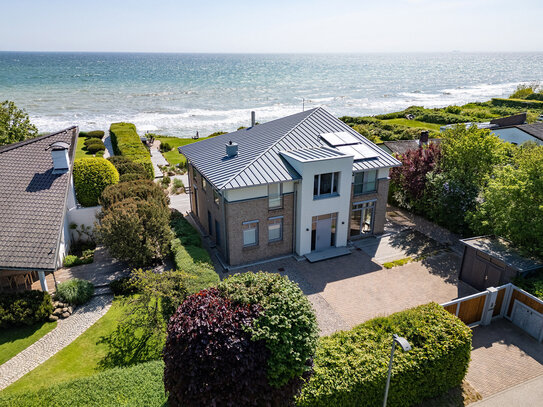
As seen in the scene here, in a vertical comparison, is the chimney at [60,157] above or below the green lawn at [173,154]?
above

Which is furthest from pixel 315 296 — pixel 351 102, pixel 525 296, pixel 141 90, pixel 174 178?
pixel 141 90

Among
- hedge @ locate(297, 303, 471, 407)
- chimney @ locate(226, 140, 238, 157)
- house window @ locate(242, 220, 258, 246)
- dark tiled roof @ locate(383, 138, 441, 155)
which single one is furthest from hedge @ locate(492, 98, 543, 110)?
hedge @ locate(297, 303, 471, 407)

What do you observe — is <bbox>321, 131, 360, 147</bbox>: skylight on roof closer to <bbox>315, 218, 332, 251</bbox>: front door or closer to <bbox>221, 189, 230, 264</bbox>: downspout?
<bbox>315, 218, 332, 251</bbox>: front door

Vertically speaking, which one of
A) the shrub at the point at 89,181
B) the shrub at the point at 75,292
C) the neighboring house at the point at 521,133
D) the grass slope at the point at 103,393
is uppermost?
the neighboring house at the point at 521,133

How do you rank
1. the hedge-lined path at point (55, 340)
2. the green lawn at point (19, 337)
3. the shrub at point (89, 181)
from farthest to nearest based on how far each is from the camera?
the shrub at point (89, 181) → the green lawn at point (19, 337) → the hedge-lined path at point (55, 340)

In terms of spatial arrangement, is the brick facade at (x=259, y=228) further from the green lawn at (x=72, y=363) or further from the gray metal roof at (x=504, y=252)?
the gray metal roof at (x=504, y=252)

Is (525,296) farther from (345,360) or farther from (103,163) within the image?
(103,163)

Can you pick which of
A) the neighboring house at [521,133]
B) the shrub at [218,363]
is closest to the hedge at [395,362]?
the shrub at [218,363]
